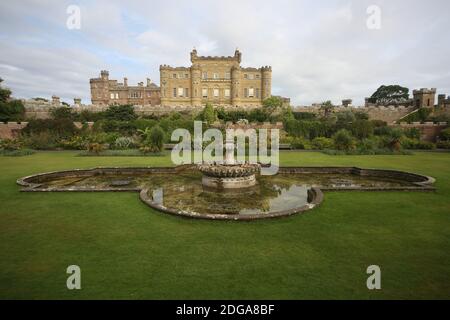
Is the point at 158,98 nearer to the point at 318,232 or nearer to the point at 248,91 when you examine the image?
the point at 248,91

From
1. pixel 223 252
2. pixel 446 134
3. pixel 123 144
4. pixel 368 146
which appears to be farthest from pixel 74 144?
pixel 446 134

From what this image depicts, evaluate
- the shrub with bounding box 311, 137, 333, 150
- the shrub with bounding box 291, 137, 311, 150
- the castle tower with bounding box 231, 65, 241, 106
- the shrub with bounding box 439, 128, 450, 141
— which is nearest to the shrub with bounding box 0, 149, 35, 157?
the shrub with bounding box 291, 137, 311, 150

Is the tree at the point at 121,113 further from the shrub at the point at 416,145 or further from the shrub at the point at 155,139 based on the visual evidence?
the shrub at the point at 416,145

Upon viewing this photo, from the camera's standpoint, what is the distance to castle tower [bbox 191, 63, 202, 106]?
2074 inches

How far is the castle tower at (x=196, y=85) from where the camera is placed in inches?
2074

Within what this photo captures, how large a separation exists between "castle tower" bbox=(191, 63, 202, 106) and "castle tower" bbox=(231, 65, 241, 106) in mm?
6178

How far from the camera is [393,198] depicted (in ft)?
27.6

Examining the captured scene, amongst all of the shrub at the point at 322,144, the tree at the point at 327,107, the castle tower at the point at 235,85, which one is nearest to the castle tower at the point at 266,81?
the castle tower at the point at 235,85

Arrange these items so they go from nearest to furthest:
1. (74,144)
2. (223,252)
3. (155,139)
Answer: (223,252) < (155,139) < (74,144)

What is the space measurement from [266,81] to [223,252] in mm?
52725

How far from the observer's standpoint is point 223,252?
4926 mm

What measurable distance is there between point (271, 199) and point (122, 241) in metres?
4.79

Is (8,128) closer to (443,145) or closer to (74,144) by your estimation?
(74,144)
